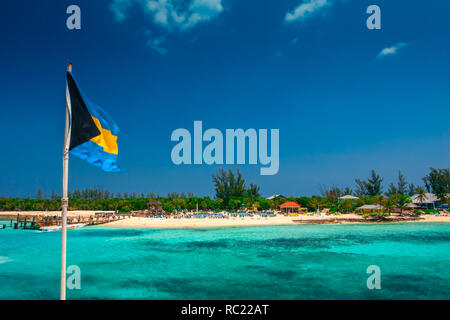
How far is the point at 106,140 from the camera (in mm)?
6320

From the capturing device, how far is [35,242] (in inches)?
995

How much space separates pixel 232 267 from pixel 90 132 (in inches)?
480

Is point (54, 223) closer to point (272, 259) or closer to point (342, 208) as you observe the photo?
point (272, 259)

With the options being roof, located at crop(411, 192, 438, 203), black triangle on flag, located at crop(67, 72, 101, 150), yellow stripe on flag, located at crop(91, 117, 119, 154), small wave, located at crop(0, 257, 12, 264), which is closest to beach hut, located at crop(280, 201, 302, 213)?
roof, located at crop(411, 192, 438, 203)

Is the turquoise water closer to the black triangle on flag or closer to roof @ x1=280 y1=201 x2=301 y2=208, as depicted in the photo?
the black triangle on flag

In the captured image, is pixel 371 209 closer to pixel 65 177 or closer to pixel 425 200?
pixel 425 200

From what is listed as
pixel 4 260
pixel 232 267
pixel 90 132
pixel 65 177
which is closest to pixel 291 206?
pixel 232 267

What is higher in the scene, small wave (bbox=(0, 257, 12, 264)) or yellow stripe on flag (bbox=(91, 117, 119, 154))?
yellow stripe on flag (bbox=(91, 117, 119, 154))

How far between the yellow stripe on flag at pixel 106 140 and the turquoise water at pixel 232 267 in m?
7.25

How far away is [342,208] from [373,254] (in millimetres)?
35209

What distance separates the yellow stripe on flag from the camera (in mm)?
6023

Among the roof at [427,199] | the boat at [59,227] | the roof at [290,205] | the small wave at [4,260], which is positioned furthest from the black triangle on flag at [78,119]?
the roof at [427,199]

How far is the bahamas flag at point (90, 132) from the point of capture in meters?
5.38

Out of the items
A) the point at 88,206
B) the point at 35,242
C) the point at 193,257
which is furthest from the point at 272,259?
the point at 88,206
